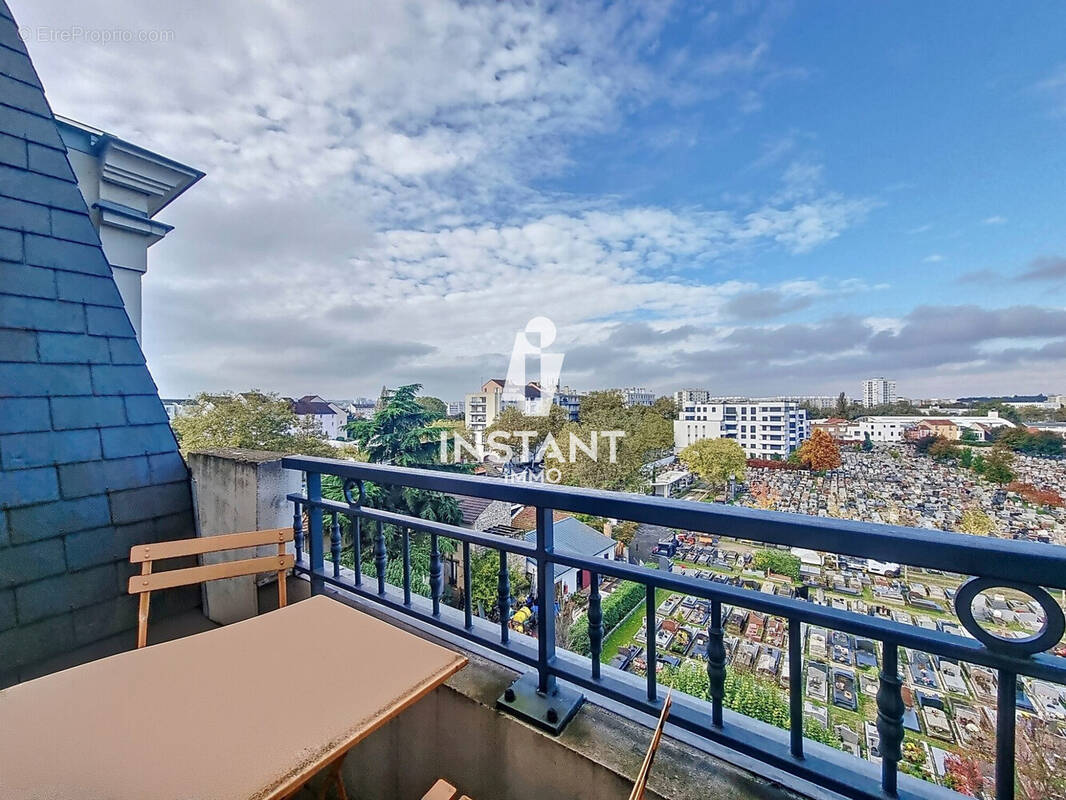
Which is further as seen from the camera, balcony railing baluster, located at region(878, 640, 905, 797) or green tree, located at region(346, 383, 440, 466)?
green tree, located at region(346, 383, 440, 466)

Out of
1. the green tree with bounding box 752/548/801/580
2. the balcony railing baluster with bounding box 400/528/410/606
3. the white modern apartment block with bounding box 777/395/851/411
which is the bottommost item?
the green tree with bounding box 752/548/801/580

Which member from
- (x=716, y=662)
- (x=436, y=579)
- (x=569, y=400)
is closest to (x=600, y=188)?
(x=569, y=400)

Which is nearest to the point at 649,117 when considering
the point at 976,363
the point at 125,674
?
the point at 976,363

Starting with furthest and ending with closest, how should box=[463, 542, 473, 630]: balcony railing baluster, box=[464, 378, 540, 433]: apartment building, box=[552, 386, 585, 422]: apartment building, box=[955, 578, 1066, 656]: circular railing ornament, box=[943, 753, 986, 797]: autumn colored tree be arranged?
box=[552, 386, 585, 422]: apartment building, box=[464, 378, 540, 433]: apartment building, box=[463, 542, 473, 630]: balcony railing baluster, box=[943, 753, 986, 797]: autumn colored tree, box=[955, 578, 1066, 656]: circular railing ornament

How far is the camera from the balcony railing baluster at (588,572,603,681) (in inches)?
50.3

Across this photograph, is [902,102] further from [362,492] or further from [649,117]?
[362,492]

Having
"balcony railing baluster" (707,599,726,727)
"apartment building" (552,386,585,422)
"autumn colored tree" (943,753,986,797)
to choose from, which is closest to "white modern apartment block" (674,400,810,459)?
"autumn colored tree" (943,753,986,797)

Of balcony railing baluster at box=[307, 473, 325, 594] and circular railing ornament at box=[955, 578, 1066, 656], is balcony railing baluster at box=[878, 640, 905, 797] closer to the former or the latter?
circular railing ornament at box=[955, 578, 1066, 656]

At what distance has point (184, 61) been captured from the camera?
4.05 meters

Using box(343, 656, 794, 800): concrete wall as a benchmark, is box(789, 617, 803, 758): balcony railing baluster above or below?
above

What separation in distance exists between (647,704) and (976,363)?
8917mm

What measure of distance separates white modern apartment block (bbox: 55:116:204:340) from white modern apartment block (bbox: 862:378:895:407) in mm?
7779

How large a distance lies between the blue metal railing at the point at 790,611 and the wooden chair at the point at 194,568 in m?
0.50

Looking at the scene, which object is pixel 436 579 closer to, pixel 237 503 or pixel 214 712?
pixel 214 712
